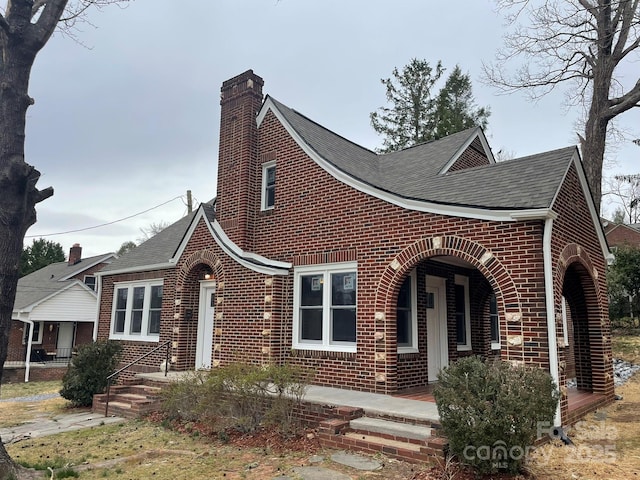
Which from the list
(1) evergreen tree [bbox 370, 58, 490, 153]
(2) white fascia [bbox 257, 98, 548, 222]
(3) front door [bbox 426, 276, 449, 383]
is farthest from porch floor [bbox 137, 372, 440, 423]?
(1) evergreen tree [bbox 370, 58, 490, 153]

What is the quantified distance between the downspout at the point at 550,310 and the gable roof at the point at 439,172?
47 centimetres

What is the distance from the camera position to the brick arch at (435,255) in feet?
22.0

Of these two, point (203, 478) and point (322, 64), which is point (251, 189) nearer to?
point (203, 478)

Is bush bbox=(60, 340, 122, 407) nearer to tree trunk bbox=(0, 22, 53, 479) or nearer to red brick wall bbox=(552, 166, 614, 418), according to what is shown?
tree trunk bbox=(0, 22, 53, 479)

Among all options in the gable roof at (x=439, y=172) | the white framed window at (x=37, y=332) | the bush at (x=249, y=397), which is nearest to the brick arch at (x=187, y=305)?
the bush at (x=249, y=397)

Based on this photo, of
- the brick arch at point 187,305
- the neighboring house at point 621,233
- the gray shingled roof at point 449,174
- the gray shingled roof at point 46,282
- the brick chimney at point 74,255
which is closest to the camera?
the gray shingled roof at point 449,174

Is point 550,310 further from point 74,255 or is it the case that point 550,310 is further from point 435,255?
point 74,255

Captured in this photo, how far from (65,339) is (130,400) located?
1977 centimetres

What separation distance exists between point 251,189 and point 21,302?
18.4 meters

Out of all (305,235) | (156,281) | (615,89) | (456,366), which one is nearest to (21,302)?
(156,281)

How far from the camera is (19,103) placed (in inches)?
230

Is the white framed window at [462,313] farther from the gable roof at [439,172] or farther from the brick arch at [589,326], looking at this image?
Answer: the gable roof at [439,172]

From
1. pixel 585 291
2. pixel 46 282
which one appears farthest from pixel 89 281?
pixel 585 291

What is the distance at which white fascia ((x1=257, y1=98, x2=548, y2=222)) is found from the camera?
7.02m
